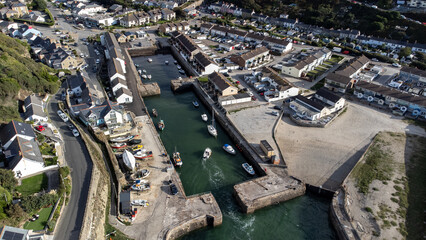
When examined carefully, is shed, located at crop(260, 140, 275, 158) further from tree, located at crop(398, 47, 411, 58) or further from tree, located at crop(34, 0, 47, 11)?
tree, located at crop(34, 0, 47, 11)

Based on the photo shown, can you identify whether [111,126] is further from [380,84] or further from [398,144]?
[380,84]

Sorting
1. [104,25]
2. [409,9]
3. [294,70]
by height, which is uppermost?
[409,9]

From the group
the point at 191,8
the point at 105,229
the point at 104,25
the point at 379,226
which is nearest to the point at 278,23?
the point at 191,8

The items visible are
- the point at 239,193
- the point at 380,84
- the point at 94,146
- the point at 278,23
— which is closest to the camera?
the point at 239,193

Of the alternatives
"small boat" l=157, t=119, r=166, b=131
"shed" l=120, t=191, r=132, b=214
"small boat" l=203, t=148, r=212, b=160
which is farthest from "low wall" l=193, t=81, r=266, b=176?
"shed" l=120, t=191, r=132, b=214

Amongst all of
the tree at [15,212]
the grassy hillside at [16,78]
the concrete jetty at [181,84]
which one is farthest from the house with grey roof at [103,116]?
the tree at [15,212]

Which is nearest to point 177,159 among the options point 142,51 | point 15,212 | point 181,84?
point 15,212

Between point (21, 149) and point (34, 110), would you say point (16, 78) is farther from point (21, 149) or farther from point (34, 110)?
point (21, 149)
